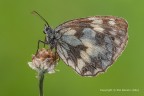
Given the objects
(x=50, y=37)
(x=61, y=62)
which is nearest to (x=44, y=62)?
(x=50, y=37)

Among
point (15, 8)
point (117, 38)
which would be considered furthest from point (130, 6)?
point (117, 38)

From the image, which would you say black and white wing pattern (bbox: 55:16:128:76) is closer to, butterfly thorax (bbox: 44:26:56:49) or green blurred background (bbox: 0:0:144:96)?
butterfly thorax (bbox: 44:26:56:49)

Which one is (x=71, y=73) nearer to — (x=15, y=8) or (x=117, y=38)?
(x=15, y=8)

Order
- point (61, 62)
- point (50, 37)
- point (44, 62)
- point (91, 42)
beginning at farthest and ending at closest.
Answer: point (61, 62)
point (91, 42)
point (50, 37)
point (44, 62)

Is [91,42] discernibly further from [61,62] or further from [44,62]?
[61,62]

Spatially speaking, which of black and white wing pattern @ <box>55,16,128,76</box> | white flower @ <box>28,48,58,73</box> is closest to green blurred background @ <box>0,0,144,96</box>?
black and white wing pattern @ <box>55,16,128,76</box>

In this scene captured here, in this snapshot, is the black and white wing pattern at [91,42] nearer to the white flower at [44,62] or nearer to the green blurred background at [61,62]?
the white flower at [44,62]

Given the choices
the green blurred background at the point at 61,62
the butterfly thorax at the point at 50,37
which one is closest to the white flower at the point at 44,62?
the butterfly thorax at the point at 50,37
